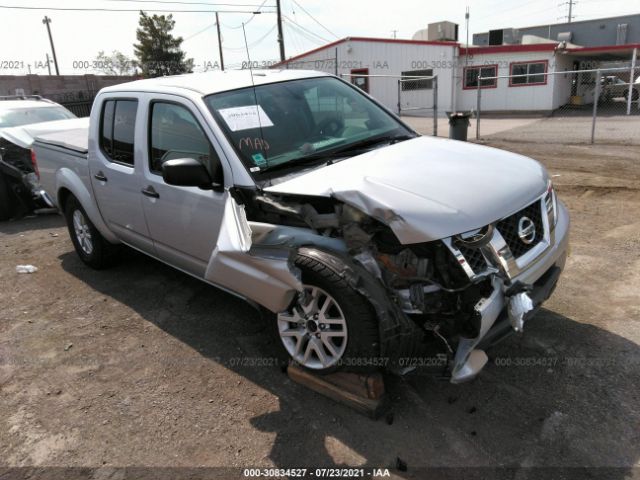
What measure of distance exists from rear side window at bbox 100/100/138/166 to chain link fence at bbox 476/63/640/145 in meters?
11.2

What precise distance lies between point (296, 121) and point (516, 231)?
5.71ft

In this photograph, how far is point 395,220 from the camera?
2.56m

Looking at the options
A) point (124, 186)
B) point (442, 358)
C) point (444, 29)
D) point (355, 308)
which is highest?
point (444, 29)

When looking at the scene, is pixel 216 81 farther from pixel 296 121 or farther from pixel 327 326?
pixel 327 326

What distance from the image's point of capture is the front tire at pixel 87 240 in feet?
17.3

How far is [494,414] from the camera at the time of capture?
2.90 metres

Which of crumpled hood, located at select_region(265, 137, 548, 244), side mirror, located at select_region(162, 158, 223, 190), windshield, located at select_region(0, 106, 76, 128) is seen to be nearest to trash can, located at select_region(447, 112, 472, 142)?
crumpled hood, located at select_region(265, 137, 548, 244)

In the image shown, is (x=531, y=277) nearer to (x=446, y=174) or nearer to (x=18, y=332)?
(x=446, y=174)

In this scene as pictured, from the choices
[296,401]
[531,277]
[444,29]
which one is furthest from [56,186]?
[444,29]

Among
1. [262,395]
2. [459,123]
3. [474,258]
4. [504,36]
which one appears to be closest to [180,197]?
[262,395]

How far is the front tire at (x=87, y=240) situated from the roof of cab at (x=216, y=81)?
→ 151 cm

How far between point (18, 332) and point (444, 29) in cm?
2603

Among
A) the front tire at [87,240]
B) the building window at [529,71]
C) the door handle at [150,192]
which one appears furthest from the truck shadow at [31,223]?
the building window at [529,71]

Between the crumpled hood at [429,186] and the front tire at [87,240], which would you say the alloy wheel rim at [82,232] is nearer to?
the front tire at [87,240]
